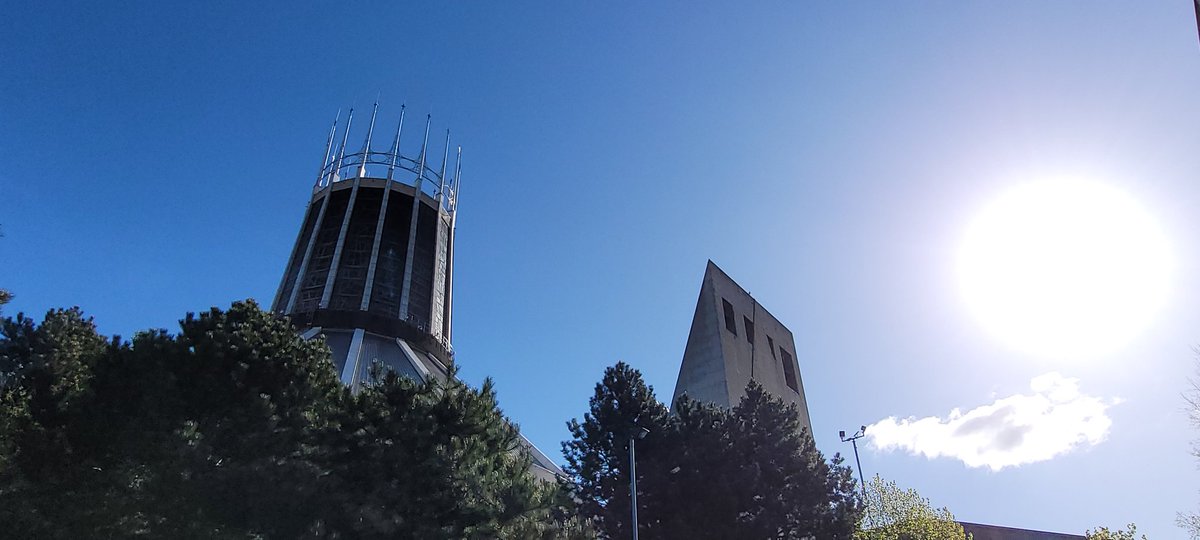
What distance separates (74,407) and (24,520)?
7.49ft

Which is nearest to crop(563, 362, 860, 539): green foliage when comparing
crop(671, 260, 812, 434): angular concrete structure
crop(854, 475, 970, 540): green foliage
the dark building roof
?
crop(854, 475, 970, 540): green foliage

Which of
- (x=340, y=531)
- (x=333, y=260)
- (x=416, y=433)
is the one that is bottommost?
(x=340, y=531)

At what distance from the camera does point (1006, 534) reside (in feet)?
126

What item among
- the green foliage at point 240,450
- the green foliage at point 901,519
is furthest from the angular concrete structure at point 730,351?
the green foliage at point 240,450

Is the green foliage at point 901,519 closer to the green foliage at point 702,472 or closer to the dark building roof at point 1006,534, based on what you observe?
the green foliage at point 702,472

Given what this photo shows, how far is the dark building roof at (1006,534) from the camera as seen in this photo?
38188 mm

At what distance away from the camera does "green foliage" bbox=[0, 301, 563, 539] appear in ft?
43.9

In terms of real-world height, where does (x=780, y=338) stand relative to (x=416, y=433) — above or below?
above

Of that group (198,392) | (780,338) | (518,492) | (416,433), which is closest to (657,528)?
(518,492)

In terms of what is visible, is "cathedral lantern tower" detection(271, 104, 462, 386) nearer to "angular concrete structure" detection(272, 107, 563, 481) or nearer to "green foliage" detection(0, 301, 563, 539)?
"angular concrete structure" detection(272, 107, 563, 481)

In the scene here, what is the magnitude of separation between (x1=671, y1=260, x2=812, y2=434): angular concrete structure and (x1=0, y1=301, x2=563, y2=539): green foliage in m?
21.8

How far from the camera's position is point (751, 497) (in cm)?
2211

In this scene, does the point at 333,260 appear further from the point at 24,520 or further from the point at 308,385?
the point at 24,520

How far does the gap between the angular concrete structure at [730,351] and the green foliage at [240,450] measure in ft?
71.4
